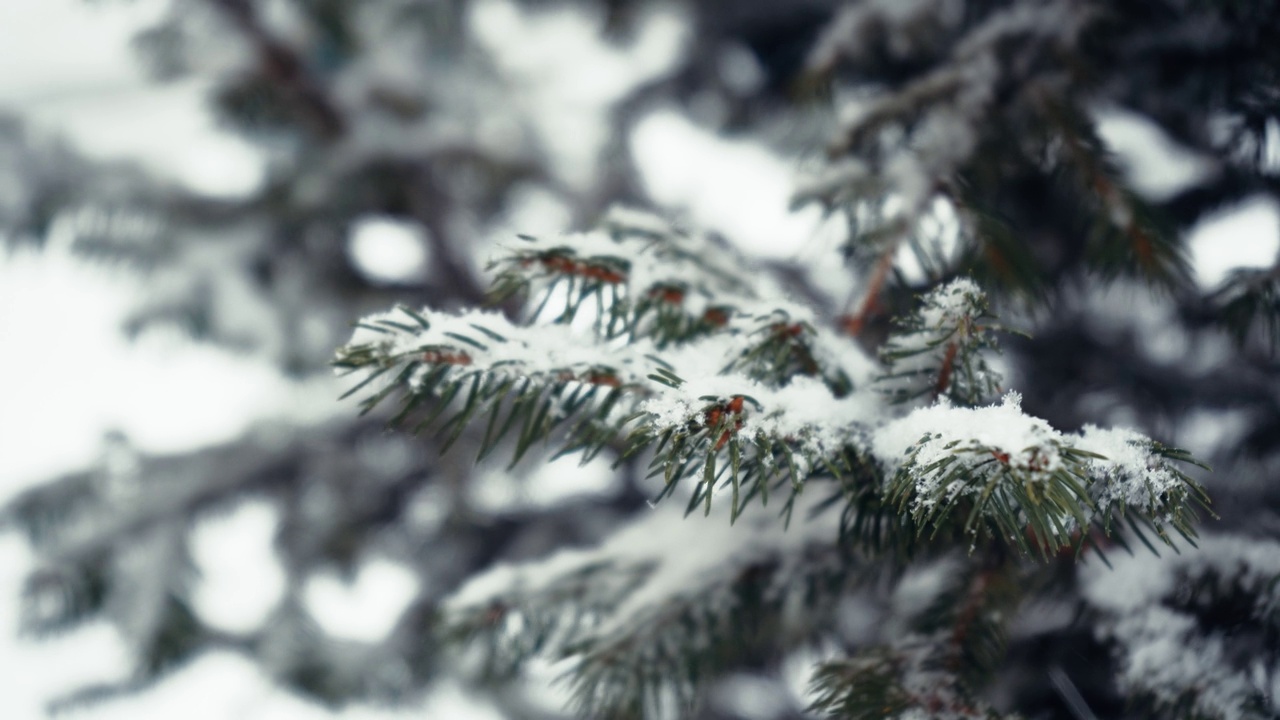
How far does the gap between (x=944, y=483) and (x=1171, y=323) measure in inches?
49.7

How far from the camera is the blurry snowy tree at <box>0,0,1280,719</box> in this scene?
59cm

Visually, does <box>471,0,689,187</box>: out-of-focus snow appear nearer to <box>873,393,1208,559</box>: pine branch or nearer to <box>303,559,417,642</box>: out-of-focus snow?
<box>303,559,417,642</box>: out-of-focus snow

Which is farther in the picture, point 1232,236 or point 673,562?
point 1232,236

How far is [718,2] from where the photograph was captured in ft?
6.75

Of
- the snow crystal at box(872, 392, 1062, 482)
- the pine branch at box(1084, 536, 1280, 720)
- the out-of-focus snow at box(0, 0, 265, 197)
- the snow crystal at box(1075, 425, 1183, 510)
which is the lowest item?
the pine branch at box(1084, 536, 1280, 720)

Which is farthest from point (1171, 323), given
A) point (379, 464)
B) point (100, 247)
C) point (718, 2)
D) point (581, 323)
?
point (100, 247)

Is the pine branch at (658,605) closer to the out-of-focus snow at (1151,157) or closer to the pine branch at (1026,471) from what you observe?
the pine branch at (1026,471)

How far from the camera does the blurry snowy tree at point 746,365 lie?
1.93 feet

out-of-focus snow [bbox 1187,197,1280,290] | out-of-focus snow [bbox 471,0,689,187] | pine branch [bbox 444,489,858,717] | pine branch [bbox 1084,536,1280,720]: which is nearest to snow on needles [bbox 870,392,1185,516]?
pine branch [bbox 1084,536,1280,720]

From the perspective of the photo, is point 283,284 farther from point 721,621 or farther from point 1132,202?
point 1132,202

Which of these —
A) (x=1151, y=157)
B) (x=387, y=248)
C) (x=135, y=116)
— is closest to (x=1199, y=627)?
(x=1151, y=157)

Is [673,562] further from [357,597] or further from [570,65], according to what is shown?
[570,65]

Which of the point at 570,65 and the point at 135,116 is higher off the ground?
the point at 135,116

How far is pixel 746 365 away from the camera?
618mm
